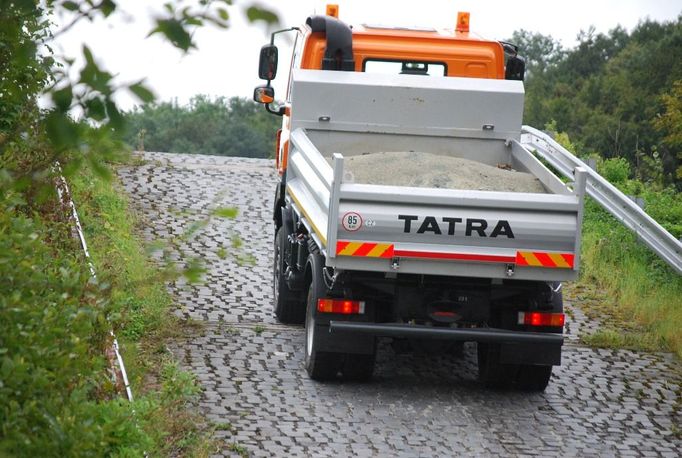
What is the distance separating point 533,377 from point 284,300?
2.88 metres

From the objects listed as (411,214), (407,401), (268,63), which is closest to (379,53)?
(268,63)

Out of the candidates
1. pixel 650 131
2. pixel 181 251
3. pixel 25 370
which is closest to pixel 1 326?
pixel 25 370

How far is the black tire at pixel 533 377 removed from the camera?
1038 cm

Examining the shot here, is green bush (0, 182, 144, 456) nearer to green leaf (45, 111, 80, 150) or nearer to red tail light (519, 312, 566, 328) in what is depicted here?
green leaf (45, 111, 80, 150)

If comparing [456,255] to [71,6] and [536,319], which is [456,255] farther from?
[71,6]

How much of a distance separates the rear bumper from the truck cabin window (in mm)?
3482

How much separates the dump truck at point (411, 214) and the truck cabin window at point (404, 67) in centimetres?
1

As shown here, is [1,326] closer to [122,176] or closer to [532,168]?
[532,168]

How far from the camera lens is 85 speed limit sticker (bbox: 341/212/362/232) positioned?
362 inches

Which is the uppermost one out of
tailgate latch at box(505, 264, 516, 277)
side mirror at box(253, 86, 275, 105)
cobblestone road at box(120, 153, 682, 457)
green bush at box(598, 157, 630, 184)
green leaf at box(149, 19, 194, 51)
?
green bush at box(598, 157, 630, 184)

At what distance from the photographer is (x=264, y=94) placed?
12.7m

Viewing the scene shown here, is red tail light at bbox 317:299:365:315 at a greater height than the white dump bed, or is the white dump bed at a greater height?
the white dump bed

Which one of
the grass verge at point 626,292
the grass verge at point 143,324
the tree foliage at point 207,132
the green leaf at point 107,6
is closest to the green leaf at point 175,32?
the green leaf at point 107,6

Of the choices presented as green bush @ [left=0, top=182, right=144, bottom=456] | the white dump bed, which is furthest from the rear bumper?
green bush @ [left=0, top=182, right=144, bottom=456]
